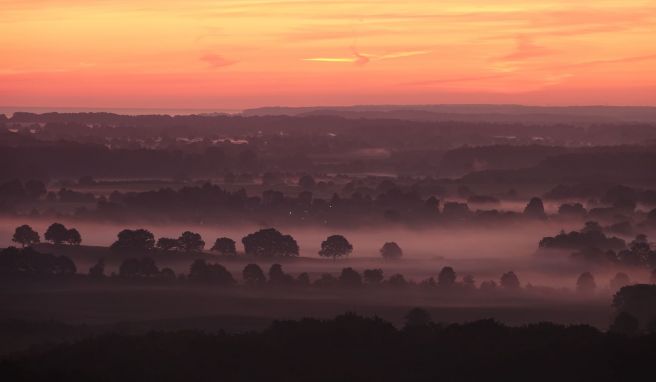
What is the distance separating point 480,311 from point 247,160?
110 m

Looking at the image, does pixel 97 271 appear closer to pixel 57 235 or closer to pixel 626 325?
pixel 57 235

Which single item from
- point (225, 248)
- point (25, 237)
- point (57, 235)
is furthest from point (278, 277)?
point (25, 237)

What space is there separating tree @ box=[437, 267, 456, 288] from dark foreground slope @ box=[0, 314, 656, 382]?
27.8 m

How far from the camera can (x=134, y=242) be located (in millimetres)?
69875

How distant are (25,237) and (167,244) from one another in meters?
8.70

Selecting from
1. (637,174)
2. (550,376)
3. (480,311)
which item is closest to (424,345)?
(550,376)

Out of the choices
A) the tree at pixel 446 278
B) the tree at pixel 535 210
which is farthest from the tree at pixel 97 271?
the tree at pixel 535 210

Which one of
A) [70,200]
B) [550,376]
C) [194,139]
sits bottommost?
[550,376]

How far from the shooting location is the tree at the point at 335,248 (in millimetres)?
72650

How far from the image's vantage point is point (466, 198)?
121188 mm

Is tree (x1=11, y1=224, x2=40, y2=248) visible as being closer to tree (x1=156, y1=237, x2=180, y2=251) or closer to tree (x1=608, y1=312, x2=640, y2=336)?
tree (x1=156, y1=237, x2=180, y2=251)

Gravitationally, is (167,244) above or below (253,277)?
above

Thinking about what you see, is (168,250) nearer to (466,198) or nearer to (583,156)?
(466,198)

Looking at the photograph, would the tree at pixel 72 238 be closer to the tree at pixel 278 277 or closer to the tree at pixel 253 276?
the tree at pixel 253 276
